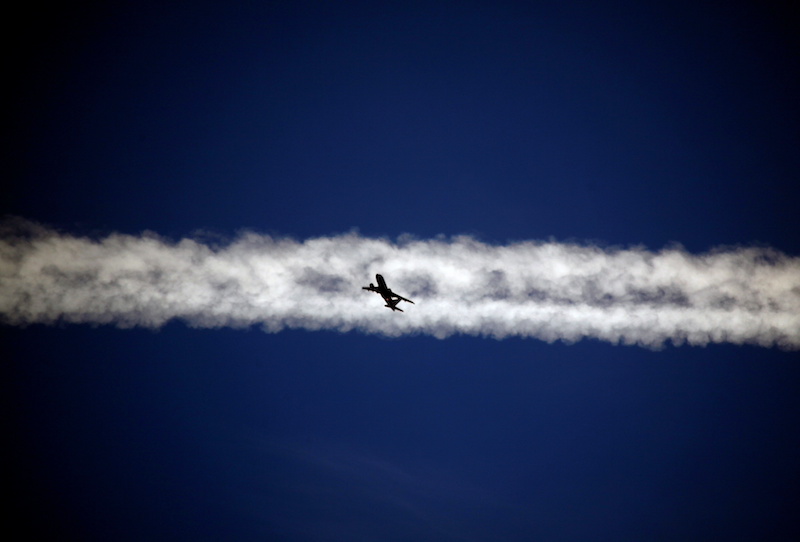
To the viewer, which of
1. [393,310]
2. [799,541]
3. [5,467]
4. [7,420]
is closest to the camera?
[393,310]

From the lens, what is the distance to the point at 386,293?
51.7 meters

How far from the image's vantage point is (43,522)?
108 meters

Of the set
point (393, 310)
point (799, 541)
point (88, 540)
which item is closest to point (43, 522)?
point (88, 540)

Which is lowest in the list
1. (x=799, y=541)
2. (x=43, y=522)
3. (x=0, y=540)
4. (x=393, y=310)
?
(x=0, y=540)

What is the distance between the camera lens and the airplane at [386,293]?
51.3 m

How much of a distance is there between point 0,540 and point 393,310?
369 ft

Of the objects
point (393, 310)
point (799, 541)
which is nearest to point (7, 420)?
point (393, 310)

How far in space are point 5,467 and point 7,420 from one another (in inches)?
565

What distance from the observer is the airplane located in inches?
2020

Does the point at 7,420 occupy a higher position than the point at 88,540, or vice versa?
the point at 7,420

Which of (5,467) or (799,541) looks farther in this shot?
(5,467)

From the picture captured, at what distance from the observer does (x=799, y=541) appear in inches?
3900

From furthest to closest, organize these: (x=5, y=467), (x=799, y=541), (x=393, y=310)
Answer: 1. (x=5, y=467)
2. (x=799, y=541)
3. (x=393, y=310)

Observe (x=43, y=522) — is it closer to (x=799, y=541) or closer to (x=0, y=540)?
(x=0, y=540)
